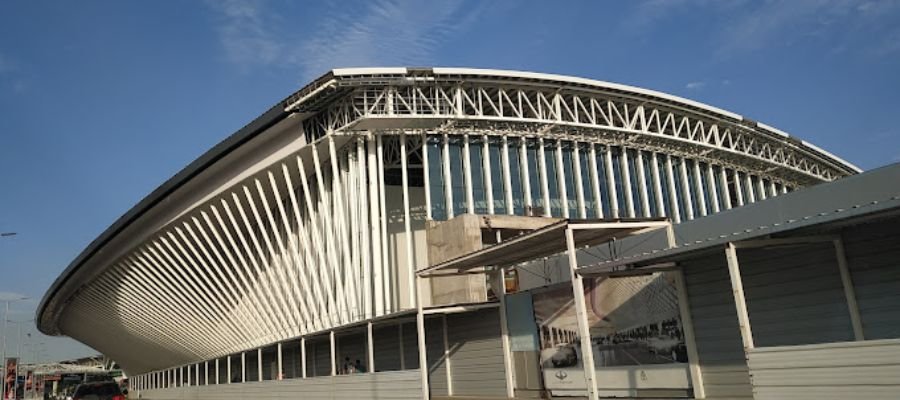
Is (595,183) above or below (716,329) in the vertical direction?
above

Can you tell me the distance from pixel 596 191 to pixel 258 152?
55.7ft

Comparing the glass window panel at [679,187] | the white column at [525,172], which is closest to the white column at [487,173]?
the white column at [525,172]

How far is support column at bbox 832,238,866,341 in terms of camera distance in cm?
1168

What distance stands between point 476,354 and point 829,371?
42.1 feet

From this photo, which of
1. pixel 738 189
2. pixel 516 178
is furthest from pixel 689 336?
pixel 738 189

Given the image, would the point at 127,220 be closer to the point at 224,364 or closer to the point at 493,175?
the point at 224,364

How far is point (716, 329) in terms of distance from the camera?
47.2 ft

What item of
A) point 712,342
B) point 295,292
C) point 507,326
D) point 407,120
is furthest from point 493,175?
point 712,342

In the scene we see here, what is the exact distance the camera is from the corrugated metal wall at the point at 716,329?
13906 mm

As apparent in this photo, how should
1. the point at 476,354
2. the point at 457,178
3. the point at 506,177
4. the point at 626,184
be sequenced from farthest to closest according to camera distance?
the point at 626,184
the point at 506,177
the point at 457,178
the point at 476,354

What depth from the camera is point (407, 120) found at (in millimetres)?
30625

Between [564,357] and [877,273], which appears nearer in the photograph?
[877,273]

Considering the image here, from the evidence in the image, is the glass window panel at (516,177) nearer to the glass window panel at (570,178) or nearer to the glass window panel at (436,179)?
the glass window panel at (570,178)

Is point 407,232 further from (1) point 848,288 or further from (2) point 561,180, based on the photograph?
(1) point 848,288
